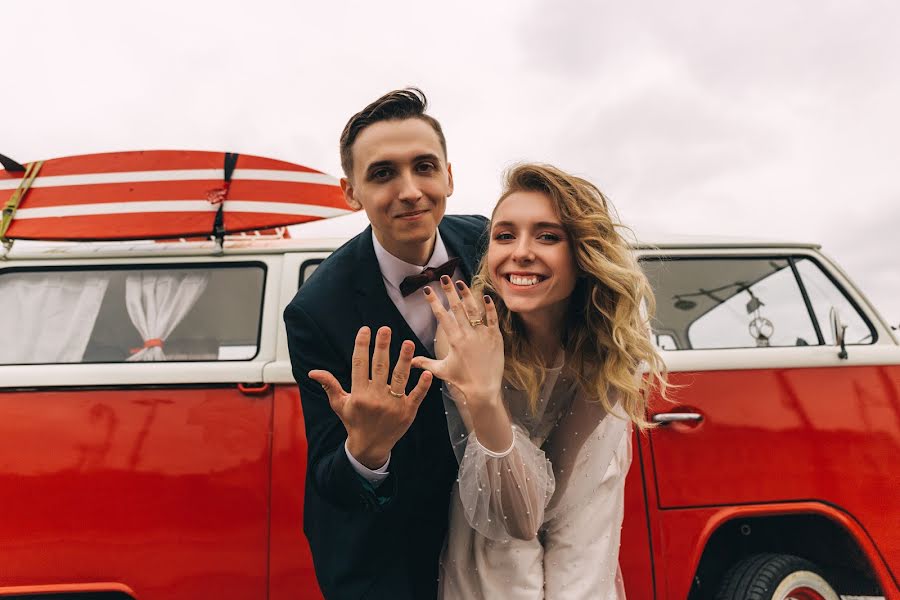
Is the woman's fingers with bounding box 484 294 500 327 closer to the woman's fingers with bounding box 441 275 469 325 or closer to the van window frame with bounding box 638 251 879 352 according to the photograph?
the woman's fingers with bounding box 441 275 469 325

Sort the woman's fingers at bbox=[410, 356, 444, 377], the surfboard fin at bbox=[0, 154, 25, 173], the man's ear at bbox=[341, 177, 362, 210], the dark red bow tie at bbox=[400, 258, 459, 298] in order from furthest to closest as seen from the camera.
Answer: the surfboard fin at bbox=[0, 154, 25, 173] < the man's ear at bbox=[341, 177, 362, 210] < the dark red bow tie at bbox=[400, 258, 459, 298] < the woman's fingers at bbox=[410, 356, 444, 377]

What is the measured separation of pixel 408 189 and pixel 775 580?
2334 mm

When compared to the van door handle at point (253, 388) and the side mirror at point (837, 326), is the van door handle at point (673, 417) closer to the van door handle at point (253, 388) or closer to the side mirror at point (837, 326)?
the side mirror at point (837, 326)

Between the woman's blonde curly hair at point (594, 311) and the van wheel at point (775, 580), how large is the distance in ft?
3.91

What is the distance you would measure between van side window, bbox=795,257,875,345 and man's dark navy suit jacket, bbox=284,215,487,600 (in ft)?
7.07

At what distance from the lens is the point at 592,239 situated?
1.71 meters

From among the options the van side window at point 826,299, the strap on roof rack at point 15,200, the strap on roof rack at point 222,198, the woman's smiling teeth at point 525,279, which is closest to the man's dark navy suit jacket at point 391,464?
the woman's smiling teeth at point 525,279

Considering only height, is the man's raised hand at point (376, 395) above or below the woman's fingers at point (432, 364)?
below

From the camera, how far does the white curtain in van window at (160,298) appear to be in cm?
248

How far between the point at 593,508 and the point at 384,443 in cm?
77

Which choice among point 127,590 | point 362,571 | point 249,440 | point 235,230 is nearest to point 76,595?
point 127,590

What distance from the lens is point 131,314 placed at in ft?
8.18

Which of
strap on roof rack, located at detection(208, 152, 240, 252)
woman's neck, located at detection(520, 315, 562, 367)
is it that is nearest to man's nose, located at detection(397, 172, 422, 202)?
woman's neck, located at detection(520, 315, 562, 367)

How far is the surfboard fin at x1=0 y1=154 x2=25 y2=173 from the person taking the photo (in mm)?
2506
